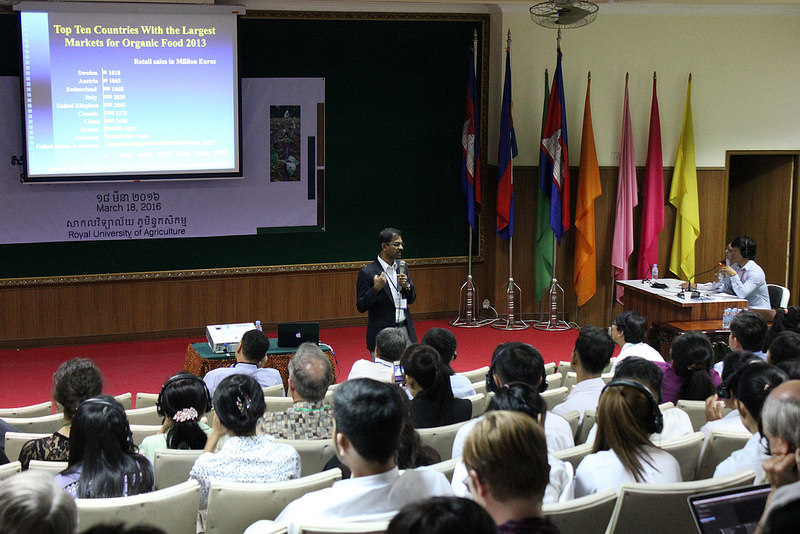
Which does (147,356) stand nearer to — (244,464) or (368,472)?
(244,464)

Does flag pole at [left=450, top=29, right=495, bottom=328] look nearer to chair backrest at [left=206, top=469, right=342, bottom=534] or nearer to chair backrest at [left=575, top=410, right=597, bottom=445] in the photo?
chair backrest at [left=575, top=410, right=597, bottom=445]

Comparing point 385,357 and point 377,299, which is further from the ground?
point 377,299

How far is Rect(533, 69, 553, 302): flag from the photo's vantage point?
9.78 m

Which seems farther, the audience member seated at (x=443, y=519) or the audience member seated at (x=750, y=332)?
the audience member seated at (x=750, y=332)

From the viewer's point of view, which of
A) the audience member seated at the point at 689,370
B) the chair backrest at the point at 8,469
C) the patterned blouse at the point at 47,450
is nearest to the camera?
the chair backrest at the point at 8,469

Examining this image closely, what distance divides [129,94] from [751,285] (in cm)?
593

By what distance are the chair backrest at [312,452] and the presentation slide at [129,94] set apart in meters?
5.59

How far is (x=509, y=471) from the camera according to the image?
2.09 m

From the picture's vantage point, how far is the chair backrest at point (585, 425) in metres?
4.02

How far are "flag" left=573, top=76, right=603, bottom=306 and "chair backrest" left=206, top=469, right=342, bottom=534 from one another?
7.08 m

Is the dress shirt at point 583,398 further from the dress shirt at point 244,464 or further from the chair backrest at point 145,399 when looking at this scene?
the chair backrest at point 145,399

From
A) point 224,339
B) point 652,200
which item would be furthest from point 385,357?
point 652,200

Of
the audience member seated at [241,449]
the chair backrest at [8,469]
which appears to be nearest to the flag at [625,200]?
the audience member seated at [241,449]

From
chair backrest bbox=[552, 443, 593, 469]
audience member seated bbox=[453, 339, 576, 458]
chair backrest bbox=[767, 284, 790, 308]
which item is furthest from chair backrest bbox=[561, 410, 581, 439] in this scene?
chair backrest bbox=[767, 284, 790, 308]
